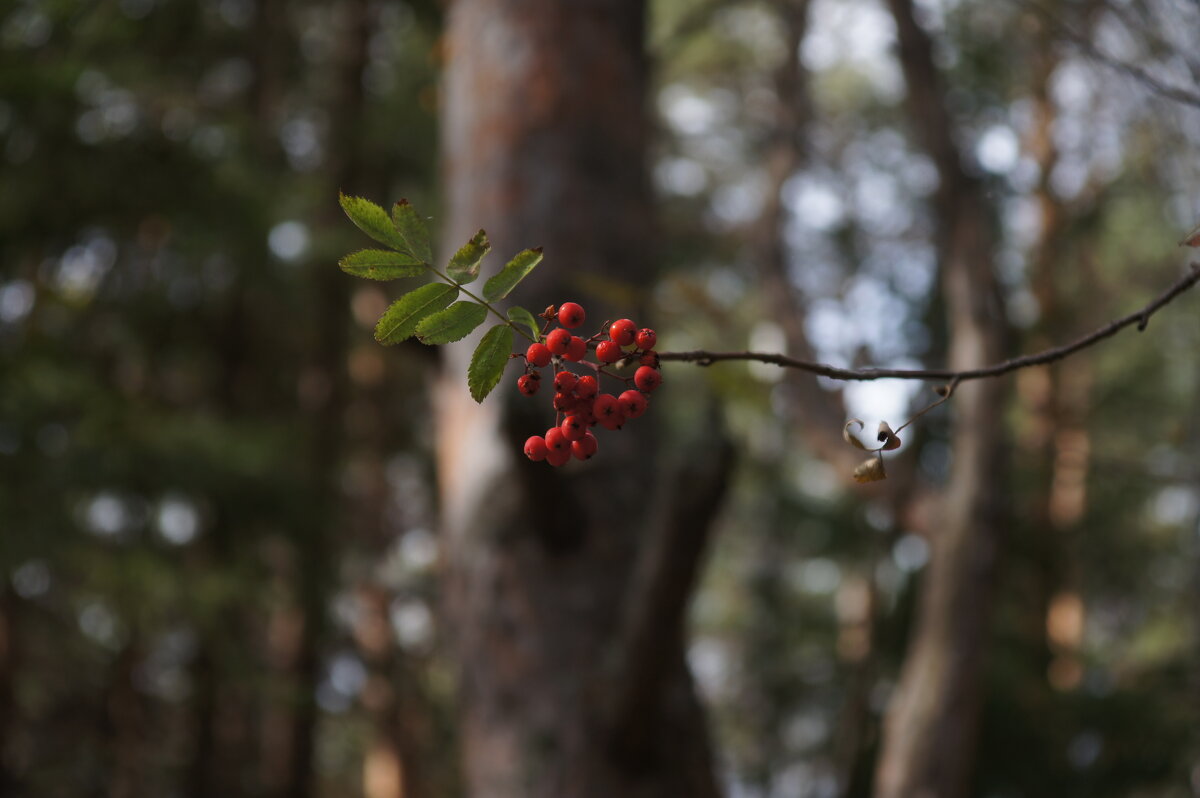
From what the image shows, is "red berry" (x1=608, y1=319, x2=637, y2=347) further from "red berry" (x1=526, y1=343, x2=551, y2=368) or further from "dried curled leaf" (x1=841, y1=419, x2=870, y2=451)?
"dried curled leaf" (x1=841, y1=419, x2=870, y2=451)

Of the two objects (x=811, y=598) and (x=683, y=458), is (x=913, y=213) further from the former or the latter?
(x=683, y=458)

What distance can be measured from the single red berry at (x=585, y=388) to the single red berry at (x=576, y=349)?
0.06m

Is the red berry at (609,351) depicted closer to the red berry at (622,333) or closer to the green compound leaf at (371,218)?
the red berry at (622,333)

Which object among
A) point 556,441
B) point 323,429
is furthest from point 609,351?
point 323,429

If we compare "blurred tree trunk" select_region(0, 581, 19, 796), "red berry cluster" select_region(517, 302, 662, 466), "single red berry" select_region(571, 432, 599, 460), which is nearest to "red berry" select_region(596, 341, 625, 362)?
"red berry cluster" select_region(517, 302, 662, 466)

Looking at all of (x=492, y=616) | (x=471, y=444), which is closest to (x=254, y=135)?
(x=471, y=444)

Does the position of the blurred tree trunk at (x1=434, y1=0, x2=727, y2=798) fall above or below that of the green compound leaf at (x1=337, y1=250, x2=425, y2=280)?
above

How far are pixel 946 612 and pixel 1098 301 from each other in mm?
6228

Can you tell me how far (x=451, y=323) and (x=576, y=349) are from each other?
0.33 ft

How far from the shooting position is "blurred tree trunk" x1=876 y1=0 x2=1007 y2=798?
2988 mm

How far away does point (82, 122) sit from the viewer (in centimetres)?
531

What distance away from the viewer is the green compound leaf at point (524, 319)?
82 centimetres

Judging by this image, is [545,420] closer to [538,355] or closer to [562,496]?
[562,496]

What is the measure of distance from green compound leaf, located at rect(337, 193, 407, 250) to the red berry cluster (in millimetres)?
138
